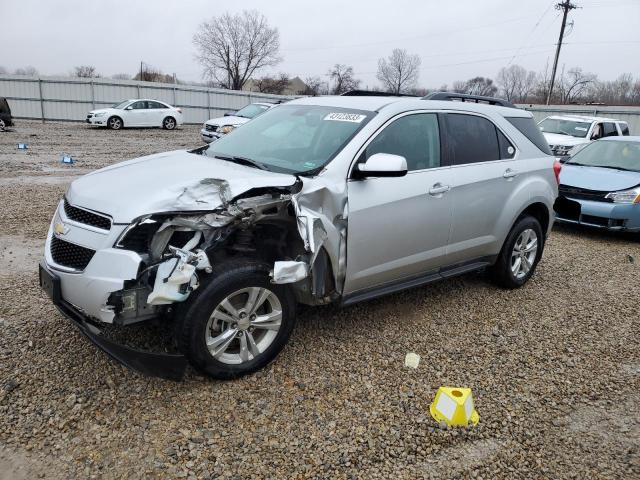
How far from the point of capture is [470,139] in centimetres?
450

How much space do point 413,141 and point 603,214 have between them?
15.9ft

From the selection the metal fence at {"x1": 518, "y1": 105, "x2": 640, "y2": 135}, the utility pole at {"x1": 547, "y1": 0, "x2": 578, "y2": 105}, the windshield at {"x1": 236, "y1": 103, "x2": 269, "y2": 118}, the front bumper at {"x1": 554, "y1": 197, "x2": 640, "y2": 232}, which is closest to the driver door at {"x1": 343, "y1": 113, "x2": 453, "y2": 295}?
the front bumper at {"x1": 554, "y1": 197, "x2": 640, "y2": 232}

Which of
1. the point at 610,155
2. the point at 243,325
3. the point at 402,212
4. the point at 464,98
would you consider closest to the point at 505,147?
the point at 464,98

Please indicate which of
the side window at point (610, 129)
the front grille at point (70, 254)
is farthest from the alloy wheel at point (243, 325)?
the side window at point (610, 129)

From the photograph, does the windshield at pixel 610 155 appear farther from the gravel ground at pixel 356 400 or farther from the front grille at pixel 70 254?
the front grille at pixel 70 254

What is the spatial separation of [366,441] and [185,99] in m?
29.1

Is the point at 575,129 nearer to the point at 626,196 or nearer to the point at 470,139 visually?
the point at 626,196

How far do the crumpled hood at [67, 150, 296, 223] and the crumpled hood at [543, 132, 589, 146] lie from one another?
11725 millimetres

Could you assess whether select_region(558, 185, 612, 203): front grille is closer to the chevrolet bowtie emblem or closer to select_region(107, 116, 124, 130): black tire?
the chevrolet bowtie emblem

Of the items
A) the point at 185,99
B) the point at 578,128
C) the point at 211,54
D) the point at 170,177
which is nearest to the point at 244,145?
the point at 170,177

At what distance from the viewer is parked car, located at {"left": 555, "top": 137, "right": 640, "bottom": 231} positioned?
7.39 meters

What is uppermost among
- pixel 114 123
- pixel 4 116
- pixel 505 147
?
pixel 505 147

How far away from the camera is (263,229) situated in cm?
338

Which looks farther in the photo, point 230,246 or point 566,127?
point 566,127
